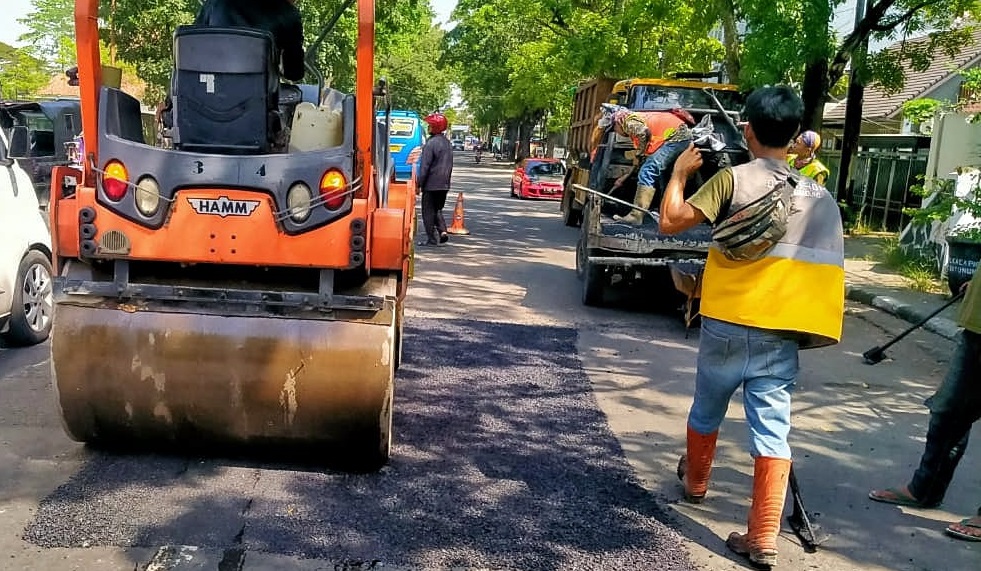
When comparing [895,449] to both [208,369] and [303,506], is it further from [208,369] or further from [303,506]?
[208,369]

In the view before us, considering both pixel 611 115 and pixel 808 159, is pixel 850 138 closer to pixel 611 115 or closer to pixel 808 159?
pixel 611 115

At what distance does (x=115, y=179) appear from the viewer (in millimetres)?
4309

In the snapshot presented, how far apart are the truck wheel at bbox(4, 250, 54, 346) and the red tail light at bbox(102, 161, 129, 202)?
108 inches

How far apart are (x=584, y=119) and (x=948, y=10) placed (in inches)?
264

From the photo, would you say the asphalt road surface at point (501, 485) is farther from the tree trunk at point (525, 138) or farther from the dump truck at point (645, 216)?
the tree trunk at point (525, 138)

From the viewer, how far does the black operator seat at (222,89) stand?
14.4 ft

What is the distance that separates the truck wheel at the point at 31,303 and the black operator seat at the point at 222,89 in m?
2.93

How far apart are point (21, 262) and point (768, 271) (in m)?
5.60

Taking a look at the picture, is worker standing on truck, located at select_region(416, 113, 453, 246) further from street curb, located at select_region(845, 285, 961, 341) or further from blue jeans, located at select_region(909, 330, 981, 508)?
blue jeans, located at select_region(909, 330, 981, 508)

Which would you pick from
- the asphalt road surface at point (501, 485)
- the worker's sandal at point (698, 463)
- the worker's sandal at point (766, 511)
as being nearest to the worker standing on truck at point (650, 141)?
the asphalt road surface at point (501, 485)

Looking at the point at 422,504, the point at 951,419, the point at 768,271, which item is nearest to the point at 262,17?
the point at 422,504

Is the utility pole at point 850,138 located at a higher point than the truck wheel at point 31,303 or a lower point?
higher

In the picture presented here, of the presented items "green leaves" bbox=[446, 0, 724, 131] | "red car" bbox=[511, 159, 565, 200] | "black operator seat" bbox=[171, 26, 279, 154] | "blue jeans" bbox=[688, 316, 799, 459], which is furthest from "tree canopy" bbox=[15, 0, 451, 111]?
"red car" bbox=[511, 159, 565, 200]

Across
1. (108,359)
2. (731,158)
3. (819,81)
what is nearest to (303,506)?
(108,359)
